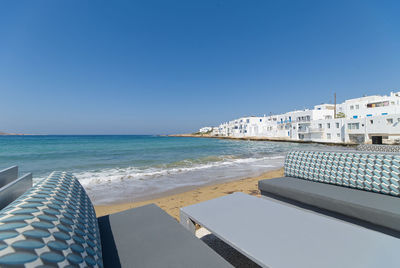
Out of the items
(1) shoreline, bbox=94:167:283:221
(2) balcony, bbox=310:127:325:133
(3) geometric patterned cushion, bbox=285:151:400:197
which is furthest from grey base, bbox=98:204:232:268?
(2) balcony, bbox=310:127:325:133

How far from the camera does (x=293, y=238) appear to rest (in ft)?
4.72

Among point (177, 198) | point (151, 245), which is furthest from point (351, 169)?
point (177, 198)

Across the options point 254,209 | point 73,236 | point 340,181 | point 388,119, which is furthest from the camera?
point 388,119

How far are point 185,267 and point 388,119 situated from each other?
29836 millimetres

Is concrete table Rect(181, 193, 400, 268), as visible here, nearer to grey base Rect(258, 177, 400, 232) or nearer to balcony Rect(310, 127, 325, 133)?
grey base Rect(258, 177, 400, 232)

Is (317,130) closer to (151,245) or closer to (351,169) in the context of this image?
(351,169)

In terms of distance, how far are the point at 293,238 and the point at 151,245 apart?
44.6 inches

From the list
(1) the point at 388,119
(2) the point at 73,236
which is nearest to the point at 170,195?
(2) the point at 73,236

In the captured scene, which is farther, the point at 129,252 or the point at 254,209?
the point at 254,209

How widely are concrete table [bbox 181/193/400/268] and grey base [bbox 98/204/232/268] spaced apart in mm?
209

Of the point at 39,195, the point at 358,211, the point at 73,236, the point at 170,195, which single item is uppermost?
the point at 39,195

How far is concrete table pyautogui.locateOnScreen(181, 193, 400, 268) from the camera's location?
3.94 feet

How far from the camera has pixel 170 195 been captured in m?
4.98

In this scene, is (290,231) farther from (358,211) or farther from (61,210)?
(61,210)
